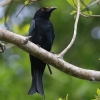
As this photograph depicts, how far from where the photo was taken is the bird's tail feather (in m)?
4.02

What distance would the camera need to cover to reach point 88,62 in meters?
7.76

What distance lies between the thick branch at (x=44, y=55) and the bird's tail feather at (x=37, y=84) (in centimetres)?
74

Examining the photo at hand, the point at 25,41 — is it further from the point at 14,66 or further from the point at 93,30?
the point at 93,30

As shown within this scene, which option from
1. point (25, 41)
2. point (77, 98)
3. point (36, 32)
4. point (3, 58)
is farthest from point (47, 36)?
point (3, 58)

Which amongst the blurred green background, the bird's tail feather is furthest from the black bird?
the blurred green background

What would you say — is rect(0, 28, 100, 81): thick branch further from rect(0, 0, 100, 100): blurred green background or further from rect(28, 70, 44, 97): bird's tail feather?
rect(0, 0, 100, 100): blurred green background

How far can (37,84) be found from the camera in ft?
13.6

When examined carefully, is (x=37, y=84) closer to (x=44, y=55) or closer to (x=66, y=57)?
(x=44, y=55)

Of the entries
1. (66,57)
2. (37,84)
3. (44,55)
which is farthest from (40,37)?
(66,57)

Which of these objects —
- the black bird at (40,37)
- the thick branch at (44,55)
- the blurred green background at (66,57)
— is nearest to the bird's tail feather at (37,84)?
the black bird at (40,37)

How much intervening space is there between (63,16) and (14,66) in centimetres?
198

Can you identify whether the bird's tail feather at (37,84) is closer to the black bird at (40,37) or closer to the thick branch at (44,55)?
the black bird at (40,37)

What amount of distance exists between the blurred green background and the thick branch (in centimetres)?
180

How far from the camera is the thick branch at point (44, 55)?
10.6 ft
